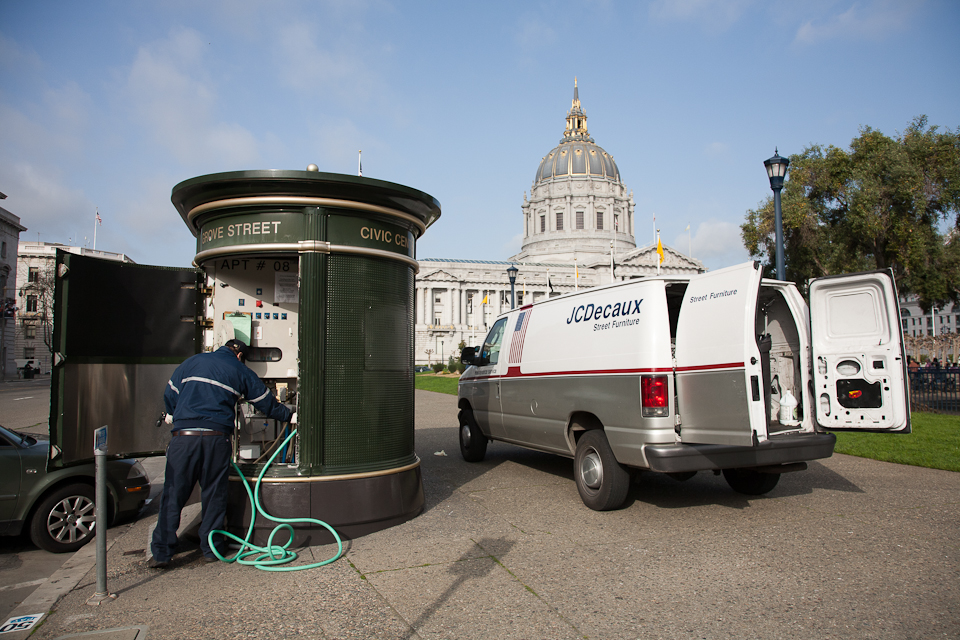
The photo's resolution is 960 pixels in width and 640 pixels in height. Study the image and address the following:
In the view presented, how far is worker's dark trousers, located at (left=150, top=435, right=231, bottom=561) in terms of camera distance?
5371 millimetres

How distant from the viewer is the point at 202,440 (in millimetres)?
5512

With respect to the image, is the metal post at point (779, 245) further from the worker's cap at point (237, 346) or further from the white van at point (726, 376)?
the worker's cap at point (237, 346)

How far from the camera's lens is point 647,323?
21.9ft

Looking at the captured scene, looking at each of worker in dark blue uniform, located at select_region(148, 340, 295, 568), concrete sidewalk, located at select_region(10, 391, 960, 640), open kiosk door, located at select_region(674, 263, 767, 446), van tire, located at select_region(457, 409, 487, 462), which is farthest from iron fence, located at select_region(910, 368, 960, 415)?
worker in dark blue uniform, located at select_region(148, 340, 295, 568)

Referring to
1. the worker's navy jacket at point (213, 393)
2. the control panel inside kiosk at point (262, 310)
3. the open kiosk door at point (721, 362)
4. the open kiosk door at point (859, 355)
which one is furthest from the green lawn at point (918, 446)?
the worker's navy jacket at point (213, 393)

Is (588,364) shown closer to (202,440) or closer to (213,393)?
(213,393)

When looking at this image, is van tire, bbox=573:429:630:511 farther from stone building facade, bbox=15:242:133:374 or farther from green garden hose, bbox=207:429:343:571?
stone building facade, bbox=15:242:133:374

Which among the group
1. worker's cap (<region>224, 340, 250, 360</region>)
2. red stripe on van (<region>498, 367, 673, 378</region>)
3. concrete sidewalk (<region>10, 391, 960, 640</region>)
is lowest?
concrete sidewalk (<region>10, 391, 960, 640</region>)

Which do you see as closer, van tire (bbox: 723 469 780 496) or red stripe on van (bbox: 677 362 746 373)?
red stripe on van (bbox: 677 362 746 373)

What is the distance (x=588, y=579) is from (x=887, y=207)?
64.4ft

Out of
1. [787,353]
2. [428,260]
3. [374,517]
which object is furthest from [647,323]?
[428,260]

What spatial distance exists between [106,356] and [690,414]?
5930 millimetres

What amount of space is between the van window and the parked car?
5445 millimetres

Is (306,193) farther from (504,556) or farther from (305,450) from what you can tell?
(504,556)
